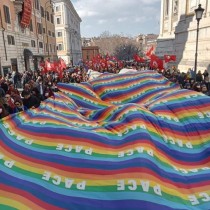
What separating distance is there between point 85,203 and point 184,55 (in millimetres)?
22836

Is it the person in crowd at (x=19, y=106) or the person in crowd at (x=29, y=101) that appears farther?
the person in crowd at (x=29, y=101)

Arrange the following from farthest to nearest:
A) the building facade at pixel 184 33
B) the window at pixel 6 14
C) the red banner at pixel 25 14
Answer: the red banner at pixel 25 14 → the window at pixel 6 14 → the building facade at pixel 184 33

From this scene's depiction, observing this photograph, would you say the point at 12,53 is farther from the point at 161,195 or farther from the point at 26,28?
the point at 161,195

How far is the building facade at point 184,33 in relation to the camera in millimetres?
18595

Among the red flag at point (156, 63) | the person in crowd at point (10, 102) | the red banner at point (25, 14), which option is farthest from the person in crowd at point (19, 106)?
the red banner at point (25, 14)

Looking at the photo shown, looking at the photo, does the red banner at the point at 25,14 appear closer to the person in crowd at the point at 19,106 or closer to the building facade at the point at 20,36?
the building facade at the point at 20,36

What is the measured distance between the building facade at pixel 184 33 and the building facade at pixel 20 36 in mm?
16179

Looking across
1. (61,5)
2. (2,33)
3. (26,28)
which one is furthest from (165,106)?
(61,5)

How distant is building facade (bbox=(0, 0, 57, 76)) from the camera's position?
2351 cm

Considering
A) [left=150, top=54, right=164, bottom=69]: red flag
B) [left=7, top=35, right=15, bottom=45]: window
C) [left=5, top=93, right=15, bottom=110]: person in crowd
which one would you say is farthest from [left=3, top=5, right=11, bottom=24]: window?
[left=5, top=93, right=15, bottom=110]: person in crowd

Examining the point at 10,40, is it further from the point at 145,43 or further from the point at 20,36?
the point at 145,43

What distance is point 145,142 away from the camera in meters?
2.59

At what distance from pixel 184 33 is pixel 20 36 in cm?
1729

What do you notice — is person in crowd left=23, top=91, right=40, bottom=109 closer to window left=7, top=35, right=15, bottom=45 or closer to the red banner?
window left=7, top=35, right=15, bottom=45
